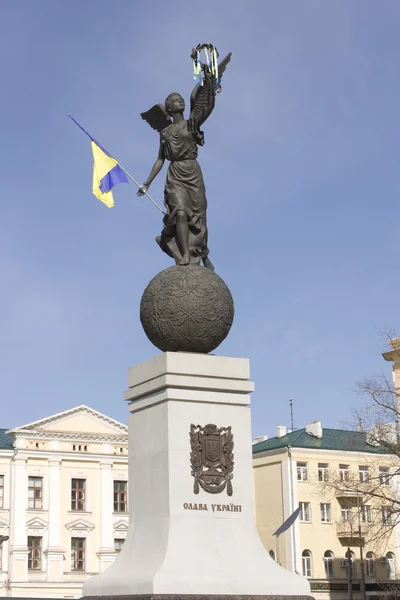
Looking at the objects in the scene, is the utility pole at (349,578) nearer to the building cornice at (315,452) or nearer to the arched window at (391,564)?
the arched window at (391,564)

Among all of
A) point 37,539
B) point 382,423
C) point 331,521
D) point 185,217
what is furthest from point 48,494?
point 185,217

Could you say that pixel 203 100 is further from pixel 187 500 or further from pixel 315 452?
pixel 315 452

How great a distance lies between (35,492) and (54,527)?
2.23 metres

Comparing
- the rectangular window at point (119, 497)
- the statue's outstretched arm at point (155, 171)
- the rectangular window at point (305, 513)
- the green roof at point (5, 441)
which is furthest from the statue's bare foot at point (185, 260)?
the rectangular window at point (119, 497)

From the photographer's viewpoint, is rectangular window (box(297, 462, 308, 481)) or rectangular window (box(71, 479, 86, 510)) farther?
rectangular window (box(71, 479, 86, 510))

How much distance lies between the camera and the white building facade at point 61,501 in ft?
188

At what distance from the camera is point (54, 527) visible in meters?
58.5

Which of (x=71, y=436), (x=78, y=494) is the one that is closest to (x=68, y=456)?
(x=71, y=436)

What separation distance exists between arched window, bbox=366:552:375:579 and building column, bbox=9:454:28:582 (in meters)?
18.9

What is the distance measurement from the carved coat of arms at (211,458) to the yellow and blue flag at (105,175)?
597 cm

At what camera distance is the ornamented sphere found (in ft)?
41.0

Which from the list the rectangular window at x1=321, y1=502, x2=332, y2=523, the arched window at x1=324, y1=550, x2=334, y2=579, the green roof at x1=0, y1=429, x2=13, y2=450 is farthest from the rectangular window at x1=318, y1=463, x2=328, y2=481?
the green roof at x1=0, y1=429, x2=13, y2=450

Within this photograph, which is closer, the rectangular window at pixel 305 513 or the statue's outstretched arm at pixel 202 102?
the statue's outstretched arm at pixel 202 102

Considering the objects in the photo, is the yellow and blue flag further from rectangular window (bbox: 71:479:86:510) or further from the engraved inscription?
rectangular window (bbox: 71:479:86:510)
